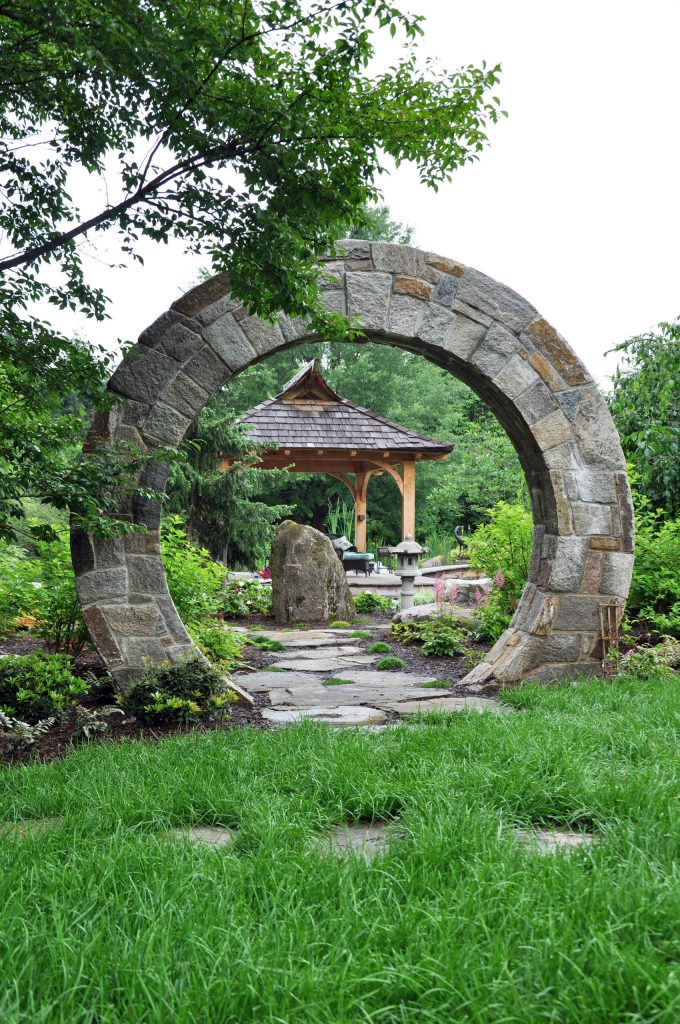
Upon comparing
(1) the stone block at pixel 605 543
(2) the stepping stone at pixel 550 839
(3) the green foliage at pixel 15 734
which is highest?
(1) the stone block at pixel 605 543

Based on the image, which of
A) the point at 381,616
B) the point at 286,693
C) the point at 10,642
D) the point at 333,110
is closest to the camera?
the point at 333,110

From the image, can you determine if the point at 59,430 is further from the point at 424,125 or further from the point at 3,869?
the point at 424,125

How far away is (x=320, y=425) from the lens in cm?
1582

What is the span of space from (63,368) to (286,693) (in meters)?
2.73

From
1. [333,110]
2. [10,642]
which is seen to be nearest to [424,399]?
[10,642]

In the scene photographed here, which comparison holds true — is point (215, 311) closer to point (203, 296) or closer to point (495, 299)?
point (203, 296)

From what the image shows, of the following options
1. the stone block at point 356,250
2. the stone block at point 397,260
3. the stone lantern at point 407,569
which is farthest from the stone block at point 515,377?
the stone lantern at point 407,569

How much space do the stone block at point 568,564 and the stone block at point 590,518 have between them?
0.07 meters

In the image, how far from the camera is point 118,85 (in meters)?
3.23

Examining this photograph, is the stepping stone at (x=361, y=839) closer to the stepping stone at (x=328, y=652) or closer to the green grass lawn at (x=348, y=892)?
the green grass lawn at (x=348, y=892)

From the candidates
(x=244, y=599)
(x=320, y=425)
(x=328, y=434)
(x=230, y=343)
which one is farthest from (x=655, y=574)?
(x=320, y=425)

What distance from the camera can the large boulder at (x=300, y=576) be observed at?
9.61 meters

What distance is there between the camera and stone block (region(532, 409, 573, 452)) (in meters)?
5.23

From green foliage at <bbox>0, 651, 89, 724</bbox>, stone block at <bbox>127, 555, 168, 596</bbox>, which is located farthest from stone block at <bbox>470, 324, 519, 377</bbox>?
green foliage at <bbox>0, 651, 89, 724</bbox>
